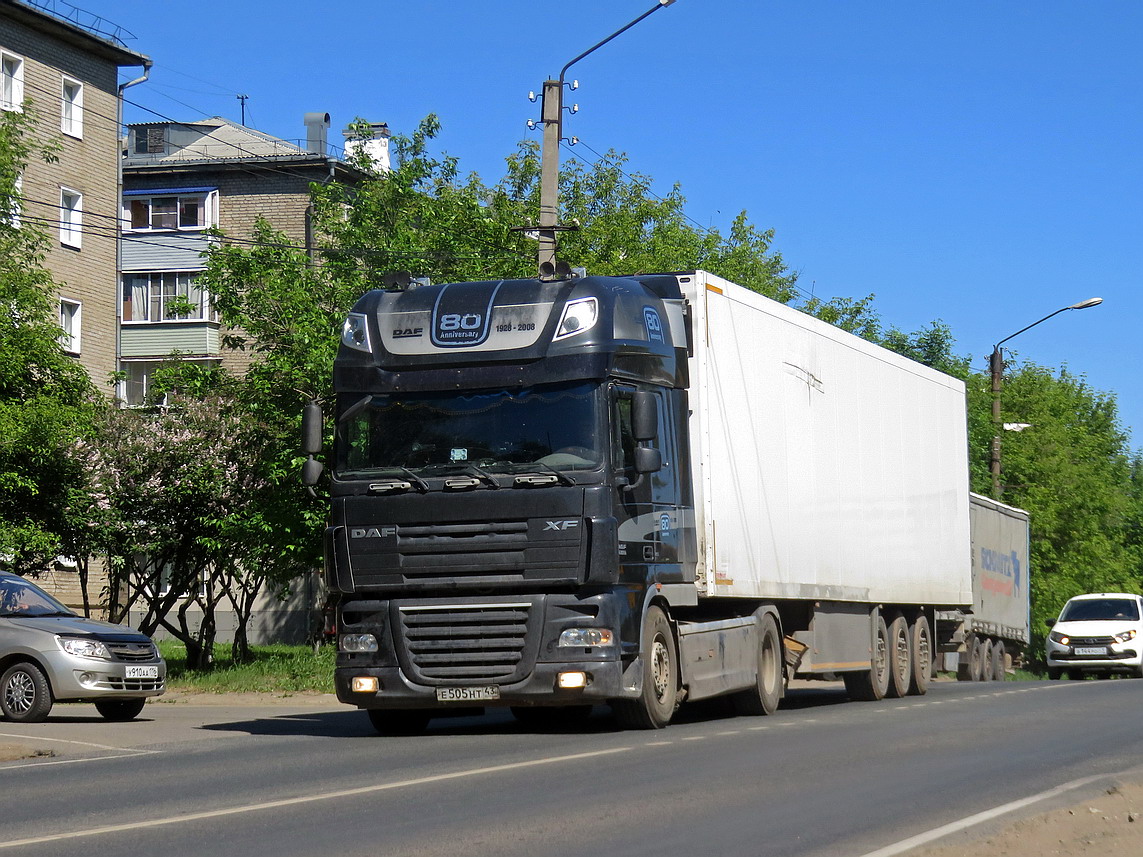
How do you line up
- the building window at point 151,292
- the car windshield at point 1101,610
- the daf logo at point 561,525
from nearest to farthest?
the daf logo at point 561,525 < the car windshield at point 1101,610 < the building window at point 151,292

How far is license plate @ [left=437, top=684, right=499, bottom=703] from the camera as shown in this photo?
1401 centimetres

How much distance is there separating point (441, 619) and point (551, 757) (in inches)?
82.5

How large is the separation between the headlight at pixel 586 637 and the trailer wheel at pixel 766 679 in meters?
3.59

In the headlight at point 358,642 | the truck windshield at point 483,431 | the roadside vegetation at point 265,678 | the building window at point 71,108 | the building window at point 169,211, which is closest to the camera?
the truck windshield at point 483,431

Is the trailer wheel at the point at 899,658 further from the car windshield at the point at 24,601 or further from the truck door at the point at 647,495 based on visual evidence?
the car windshield at the point at 24,601

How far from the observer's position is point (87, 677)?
17.9m

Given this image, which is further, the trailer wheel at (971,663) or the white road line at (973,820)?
the trailer wheel at (971,663)

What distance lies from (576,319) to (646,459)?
1.31 metres

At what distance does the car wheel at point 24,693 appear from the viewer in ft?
58.9

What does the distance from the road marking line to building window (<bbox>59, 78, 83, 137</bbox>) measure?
125 feet

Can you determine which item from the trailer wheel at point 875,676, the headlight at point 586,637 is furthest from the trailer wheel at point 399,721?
the trailer wheel at point 875,676

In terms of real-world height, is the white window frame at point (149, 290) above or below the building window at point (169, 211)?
below

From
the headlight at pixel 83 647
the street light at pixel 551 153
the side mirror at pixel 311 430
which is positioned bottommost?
the headlight at pixel 83 647

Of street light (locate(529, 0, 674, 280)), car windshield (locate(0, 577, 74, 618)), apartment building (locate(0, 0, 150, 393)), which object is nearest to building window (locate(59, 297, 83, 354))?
apartment building (locate(0, 0, 150, 393))
